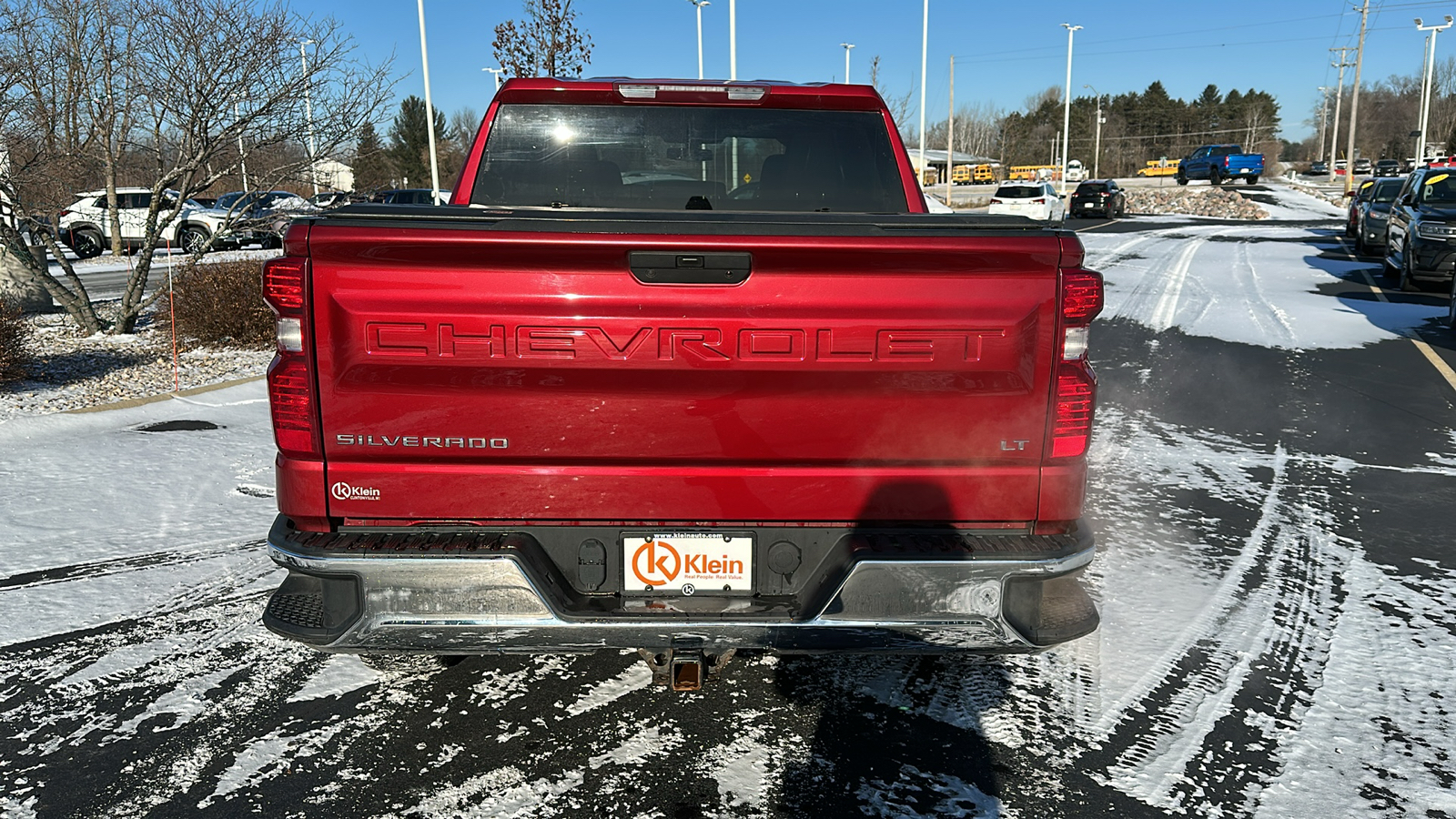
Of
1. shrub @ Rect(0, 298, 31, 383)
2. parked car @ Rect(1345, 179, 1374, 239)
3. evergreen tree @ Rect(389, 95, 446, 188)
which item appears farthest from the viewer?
evergreen tree @ Rect(389, 95, 446, 188)

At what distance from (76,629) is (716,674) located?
2.53m

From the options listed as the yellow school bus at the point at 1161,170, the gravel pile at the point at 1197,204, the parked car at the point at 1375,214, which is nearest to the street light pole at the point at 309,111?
the parked car at the point at 1375,214

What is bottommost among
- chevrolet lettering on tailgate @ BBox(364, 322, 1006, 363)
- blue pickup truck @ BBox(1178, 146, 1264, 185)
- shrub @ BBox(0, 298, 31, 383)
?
shrub @ BBox(0, 298, 31, 383)

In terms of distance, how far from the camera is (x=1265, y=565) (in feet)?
15.8

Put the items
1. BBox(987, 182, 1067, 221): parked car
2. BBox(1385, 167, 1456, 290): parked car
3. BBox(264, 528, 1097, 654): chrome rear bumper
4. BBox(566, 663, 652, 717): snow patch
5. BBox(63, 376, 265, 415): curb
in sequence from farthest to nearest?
1. BBox(987, 182, 1067, 221): parked car
2. BBox(1385, 167, 1456, 290): parked car
3. BBox(63, 376, 265, 415): curb
4. BBox(566, 663, 652, 717): snow patch
5. BBox(264, 528, 1097, 654): chrome rear bumper

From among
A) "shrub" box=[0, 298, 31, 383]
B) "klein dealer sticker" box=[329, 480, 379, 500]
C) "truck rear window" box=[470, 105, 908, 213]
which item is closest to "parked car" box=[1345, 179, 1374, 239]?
"truck rear window" box=[470, 105, 908, 213]

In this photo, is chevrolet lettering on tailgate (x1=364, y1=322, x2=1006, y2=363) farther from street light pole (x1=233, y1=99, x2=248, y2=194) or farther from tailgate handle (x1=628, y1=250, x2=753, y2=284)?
street light pole (x1=233, y1=99, x2=248, y2=194)

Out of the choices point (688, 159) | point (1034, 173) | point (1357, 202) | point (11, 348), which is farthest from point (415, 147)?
point (688, 159)

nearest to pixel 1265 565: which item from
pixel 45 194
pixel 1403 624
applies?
pixel 1403 624

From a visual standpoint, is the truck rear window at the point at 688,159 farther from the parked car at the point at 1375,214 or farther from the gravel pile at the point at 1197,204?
the gravel pile at the point at 1197,204

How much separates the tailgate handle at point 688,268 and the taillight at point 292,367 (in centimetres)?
88

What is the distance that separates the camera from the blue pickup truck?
54.6m

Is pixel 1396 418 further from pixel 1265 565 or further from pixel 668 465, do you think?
pixel 668 465

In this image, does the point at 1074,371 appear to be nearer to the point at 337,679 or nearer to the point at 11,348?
the point at 337,679
